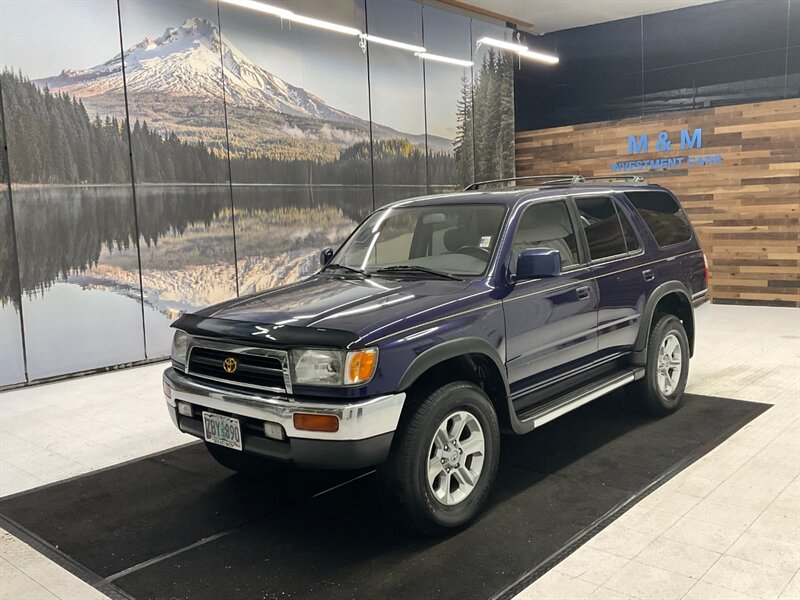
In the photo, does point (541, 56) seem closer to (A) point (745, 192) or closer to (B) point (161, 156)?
(A) point (745, 192)

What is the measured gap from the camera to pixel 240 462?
13.3 feet

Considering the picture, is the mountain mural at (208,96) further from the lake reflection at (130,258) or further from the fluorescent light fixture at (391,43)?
the fluorescent light fixture at (391,43)

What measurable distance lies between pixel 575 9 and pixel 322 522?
10390 mm

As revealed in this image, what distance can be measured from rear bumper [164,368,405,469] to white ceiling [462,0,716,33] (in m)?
9.72

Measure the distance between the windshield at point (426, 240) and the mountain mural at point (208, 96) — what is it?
425 cm

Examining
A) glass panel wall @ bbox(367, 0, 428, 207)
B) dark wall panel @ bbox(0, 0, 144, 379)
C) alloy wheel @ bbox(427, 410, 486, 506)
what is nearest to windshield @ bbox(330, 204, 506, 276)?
alloy wheel @ bbox(427, 410, 486, 506)

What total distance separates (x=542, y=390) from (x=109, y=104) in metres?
5.85

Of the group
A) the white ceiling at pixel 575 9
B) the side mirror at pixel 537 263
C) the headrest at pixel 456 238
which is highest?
the white ceiling at pixel 575 9

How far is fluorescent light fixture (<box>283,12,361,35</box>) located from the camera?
8.29 meters

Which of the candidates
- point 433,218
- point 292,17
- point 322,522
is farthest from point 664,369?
point 292,17

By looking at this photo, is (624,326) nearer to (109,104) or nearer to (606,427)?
(606,427)

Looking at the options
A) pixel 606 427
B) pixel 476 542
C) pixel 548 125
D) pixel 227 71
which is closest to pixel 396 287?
pixel 476 542

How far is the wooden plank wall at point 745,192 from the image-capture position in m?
10.0

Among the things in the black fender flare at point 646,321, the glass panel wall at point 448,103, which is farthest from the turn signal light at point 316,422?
the glass panel wall at point 448,103
